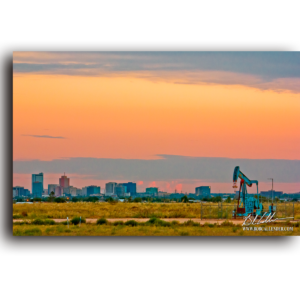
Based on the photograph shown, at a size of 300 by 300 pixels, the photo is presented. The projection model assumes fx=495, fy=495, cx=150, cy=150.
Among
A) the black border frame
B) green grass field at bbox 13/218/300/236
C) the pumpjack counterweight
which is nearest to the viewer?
the black border frame

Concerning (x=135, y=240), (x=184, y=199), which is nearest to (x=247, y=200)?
(x=135, y=240)

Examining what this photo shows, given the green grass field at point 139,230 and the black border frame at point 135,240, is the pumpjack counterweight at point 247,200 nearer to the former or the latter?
the green grass field at point 139,230

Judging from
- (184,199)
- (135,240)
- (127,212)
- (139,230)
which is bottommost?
(184,199)

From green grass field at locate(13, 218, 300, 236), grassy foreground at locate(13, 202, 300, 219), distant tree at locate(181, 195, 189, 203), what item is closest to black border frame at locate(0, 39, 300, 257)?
green grass field at locate(13, 218, 300, 236)

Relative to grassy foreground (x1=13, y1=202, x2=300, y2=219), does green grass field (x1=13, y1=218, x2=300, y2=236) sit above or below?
above

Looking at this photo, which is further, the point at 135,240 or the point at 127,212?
the point at 127,212

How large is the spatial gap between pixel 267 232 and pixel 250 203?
11.3ft

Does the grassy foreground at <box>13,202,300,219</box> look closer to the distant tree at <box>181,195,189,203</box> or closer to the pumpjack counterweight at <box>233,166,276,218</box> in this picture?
the pumpjack counterweight at <box>233,166,276,218</box>

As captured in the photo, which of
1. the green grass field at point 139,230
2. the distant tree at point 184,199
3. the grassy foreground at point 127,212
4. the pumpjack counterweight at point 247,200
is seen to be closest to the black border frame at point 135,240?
the green grass field at point 139,230

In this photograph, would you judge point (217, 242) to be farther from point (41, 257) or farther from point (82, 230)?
point (82, 230)

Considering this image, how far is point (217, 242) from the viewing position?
45.7ft

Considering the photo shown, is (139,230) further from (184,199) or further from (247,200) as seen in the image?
(184,199)

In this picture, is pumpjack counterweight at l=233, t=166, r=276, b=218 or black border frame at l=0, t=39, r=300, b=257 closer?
black border frame at l=0, t=39, r=300, b=257
